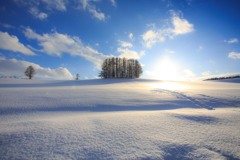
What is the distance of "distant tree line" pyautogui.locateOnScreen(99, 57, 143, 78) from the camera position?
34.3m

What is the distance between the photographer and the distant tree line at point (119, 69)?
34.3 m

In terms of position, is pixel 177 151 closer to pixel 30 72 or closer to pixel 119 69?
pixel 119 69

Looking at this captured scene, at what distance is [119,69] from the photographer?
3438 centimetres

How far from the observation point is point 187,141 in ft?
4.39

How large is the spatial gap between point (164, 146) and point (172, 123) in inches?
31.1

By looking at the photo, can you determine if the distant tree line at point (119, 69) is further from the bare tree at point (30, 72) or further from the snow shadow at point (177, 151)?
the snow shadow at point (177, 151)

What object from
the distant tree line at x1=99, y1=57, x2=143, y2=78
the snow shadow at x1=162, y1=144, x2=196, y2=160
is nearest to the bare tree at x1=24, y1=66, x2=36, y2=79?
the distant tree line at x1=99, y1=57, x2=143, y2=78

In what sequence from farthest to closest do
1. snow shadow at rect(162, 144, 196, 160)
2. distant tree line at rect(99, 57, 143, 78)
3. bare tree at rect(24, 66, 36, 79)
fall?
1. distant tree line at rect(99, 57, 143, 78)
2. bare tree at rect(24, 66, 36, 79)
3. snow shadow at rect(162, 144, 196, 160)

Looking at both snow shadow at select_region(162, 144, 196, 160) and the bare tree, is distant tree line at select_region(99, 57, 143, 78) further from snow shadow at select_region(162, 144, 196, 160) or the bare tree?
snow shadow at select_region(162, 144, 196, 160)

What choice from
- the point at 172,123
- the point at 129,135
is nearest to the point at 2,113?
the point at 129,135

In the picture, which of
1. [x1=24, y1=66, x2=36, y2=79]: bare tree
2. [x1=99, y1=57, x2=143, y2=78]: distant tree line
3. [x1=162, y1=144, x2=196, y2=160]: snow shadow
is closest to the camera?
[x1=162, y1=144, x2=196, y2=160]: snow shadow

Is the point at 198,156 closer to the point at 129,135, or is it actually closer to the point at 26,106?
the point at 129,135

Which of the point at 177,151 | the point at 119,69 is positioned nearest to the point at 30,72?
the point at 119,69

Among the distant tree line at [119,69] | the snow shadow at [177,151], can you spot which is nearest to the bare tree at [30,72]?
the distant tree line at [119,69]
